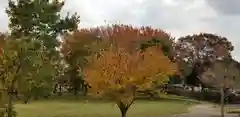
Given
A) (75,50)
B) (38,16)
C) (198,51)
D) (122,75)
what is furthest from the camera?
(198,51)

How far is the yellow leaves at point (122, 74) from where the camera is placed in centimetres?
3005

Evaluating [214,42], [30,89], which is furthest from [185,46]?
[30,89]

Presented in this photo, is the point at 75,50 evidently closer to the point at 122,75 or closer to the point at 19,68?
the point at 122,75

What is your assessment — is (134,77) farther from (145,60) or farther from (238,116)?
(238,116)

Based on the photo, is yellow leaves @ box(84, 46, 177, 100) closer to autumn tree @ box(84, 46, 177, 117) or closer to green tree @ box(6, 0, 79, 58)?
autumn tree @ box(84, 46, 177, 117)

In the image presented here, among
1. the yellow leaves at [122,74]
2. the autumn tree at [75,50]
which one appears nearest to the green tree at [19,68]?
the yellow leaves at [122,74]

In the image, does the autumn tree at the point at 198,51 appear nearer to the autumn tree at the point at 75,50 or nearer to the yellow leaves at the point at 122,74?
the autumn tree at the point at 75,50

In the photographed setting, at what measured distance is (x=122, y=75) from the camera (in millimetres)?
30156

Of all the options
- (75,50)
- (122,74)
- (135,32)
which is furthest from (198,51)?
(122,74)

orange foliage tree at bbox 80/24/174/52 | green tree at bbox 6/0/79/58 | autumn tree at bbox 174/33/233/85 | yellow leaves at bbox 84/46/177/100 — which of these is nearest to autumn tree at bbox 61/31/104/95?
orange foliage tree at bbox 80/24/174/52

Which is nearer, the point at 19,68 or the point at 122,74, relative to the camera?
the point at 19,68

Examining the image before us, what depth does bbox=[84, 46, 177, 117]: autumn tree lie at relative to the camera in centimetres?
3005

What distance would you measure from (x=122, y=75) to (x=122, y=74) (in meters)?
0.07

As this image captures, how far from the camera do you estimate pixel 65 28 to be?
2131 inches
